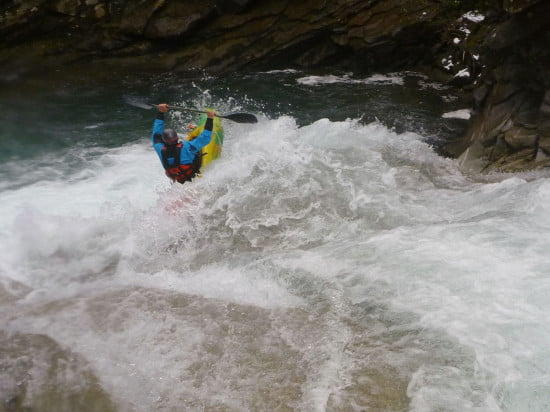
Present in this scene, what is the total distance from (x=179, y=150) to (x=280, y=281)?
2.43 m

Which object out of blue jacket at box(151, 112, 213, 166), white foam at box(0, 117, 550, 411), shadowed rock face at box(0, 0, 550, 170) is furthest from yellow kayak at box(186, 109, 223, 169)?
shadowed rock face at box(0, 0, 550, 170)

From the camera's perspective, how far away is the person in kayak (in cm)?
590

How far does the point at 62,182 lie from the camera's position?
23.5 ft

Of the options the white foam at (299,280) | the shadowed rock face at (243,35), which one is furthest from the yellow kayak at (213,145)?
the shadowed rock face at (243,35)

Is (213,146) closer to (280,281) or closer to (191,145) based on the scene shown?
(191,145)

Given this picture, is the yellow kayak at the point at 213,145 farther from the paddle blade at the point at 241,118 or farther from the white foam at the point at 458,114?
the white foam at the point at 458,114

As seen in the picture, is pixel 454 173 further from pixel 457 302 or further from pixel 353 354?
pixel 353 354

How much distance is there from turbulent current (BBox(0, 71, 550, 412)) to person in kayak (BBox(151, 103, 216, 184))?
244mm

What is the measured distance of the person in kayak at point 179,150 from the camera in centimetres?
590

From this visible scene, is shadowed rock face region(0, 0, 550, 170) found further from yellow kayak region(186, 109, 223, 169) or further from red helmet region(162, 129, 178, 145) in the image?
red helmet region(162, 129, 178, 145)

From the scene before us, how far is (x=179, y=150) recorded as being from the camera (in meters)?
5.98

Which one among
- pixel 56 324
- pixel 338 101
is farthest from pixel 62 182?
pixel 338 101

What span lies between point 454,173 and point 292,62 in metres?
5.82

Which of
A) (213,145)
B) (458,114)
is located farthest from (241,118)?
(458,114)
